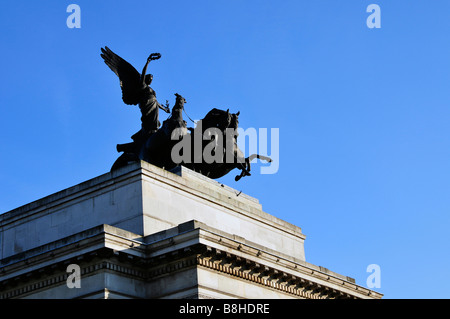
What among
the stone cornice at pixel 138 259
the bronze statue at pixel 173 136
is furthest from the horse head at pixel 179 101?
the stone cornice at pixel 138 259

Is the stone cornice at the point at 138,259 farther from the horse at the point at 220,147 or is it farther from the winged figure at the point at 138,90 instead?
the winged figure at the point at 138,90

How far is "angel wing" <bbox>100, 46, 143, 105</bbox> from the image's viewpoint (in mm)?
34500

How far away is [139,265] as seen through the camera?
26.0 meters

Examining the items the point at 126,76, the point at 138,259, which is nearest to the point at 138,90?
the point at 126,76

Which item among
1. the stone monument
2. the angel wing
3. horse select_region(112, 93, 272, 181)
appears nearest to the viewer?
the stone monument

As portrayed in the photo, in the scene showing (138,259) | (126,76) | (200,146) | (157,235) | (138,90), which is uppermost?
(126,76)

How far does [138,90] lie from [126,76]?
38.4 inches

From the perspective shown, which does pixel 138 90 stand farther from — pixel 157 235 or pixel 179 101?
pixel 157 235

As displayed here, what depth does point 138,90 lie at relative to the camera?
1353 inches

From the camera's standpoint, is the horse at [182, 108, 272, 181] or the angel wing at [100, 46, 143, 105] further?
the angel wing at [100, 46, 143, 105]

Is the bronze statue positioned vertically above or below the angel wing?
below

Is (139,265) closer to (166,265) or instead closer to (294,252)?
(166,265)

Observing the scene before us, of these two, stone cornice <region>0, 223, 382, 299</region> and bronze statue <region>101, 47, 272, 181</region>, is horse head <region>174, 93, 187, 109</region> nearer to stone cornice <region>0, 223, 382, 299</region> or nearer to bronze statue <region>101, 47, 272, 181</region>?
bronze statue <region>101, 47, 272, 181</region>

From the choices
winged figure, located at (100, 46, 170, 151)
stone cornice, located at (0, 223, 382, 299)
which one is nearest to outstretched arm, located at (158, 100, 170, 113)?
winged figure, located at (100, 46, 170, 151)
